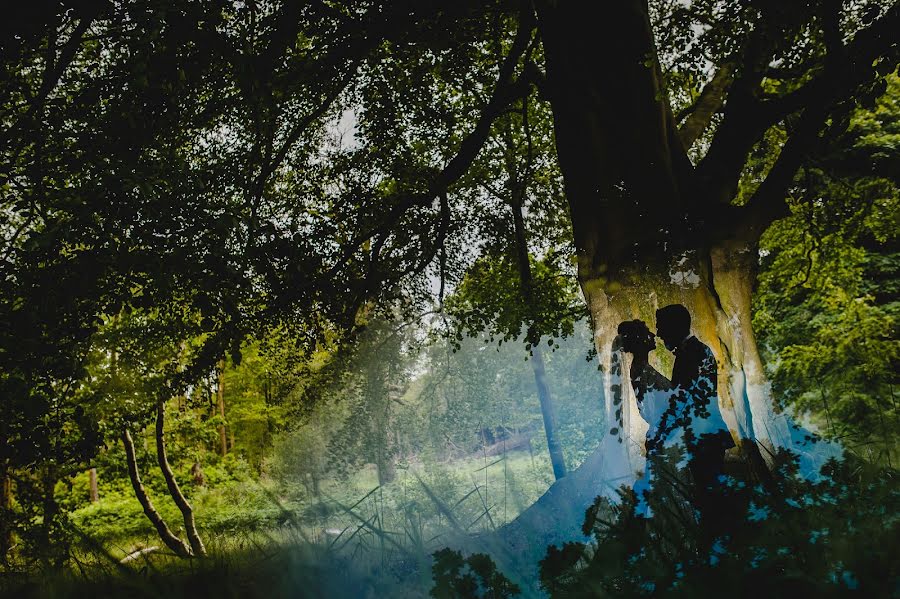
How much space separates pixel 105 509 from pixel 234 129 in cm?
1483

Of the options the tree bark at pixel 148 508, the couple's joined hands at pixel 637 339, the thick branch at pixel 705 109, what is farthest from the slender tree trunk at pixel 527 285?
the tree bark at pixel 148 508

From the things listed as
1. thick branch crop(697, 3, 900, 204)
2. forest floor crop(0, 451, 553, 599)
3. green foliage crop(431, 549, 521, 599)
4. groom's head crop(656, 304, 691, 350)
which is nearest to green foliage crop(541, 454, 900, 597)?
green foliage crop(431, 549, 521, 599)

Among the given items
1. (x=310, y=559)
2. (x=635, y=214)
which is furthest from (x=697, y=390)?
(x=310, y=559)

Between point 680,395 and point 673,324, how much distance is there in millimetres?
711

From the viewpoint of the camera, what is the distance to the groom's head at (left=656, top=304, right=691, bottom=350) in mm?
5352

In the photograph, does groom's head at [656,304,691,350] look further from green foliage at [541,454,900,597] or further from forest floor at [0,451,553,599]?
forest floor at [0,451,553,599]

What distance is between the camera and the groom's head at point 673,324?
535 cm

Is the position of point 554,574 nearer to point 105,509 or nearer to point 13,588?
point 13,588

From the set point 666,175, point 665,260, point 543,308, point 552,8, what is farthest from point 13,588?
point 543,308

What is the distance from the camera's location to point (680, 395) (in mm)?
5082

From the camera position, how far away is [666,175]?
582cm

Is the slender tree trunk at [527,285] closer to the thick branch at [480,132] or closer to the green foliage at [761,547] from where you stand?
the thick branch at [480,132]

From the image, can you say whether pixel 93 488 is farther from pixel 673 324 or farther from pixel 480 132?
pixel 673 324

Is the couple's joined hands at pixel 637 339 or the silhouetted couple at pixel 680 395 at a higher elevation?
the couple's joined hands at pixel 637 339
